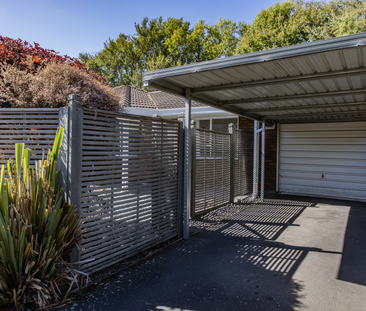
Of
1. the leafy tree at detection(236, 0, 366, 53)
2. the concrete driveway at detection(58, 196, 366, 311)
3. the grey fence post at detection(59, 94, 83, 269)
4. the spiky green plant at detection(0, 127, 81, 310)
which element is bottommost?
the concrete driveway at detection(58, 196, 366, 311)

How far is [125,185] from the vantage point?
3893 mm

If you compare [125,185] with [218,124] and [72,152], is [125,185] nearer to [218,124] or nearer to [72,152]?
[72,152]

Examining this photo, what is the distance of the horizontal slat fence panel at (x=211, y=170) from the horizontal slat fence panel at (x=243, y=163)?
0.73 m

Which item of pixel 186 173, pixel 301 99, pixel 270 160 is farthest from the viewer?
pixel 270 160

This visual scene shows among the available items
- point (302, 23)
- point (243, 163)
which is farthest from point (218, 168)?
point (302, 23)

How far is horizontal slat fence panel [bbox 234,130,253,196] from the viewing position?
859 centimetres

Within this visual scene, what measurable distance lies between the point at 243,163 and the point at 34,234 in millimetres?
7100

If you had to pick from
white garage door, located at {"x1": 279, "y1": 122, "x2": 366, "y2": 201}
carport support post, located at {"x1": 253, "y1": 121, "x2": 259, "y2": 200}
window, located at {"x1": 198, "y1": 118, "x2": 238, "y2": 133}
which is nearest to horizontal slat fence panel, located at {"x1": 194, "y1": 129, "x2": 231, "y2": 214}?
carport support post, located at {"x1": 253, "y1": 121, "x2": 259, "y2": 200}

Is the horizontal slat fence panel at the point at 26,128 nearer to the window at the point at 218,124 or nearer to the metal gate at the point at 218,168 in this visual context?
the metal gate at the point at 218,168

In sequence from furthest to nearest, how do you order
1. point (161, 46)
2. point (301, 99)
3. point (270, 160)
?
point (161, 46), point (270, 160), point (301, 99)

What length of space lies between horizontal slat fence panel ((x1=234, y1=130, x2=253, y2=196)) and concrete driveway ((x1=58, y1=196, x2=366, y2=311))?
8.58 ft

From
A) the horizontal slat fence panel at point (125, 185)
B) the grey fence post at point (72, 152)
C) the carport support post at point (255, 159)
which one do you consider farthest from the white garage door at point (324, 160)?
the grey fence post at point (72, 152)

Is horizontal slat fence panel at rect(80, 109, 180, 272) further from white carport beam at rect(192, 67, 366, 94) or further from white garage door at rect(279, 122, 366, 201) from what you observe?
white garage door at rect(279, 122, 366, 201)

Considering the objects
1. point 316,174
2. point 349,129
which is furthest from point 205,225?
point 349,129
